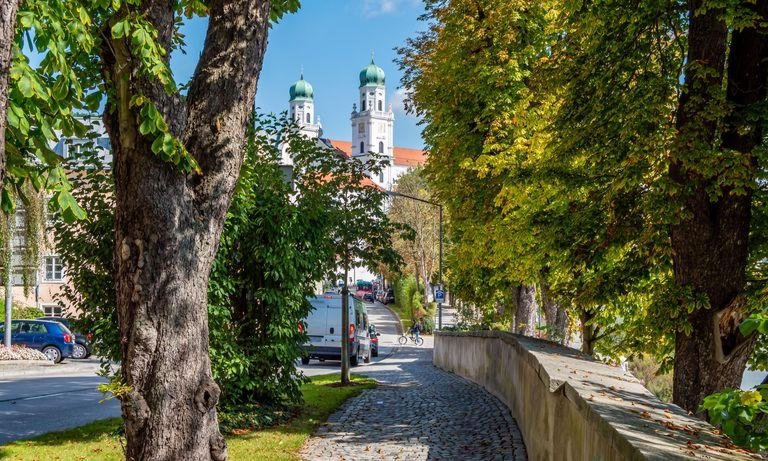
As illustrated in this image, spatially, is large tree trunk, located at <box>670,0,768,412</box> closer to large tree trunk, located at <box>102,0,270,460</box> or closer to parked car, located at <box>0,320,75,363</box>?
large tree trunk, located at <box>102,0,270,460</box>

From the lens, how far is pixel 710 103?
36.2 ft

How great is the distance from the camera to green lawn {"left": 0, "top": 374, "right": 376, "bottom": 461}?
32.6 feet

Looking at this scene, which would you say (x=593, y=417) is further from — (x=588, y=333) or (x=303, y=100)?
(x=303, y=100)

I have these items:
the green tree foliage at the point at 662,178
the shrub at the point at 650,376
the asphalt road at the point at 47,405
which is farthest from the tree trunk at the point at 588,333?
the asphalt road at the point at 47,405

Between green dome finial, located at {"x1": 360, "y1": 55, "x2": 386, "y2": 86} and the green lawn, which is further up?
green dome finial, located at {"x1": 360, "y1": 55, "x2": 386, "y2": 86}

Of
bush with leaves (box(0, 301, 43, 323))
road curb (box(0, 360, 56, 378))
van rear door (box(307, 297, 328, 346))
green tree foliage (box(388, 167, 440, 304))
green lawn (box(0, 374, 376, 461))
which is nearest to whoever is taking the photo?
green lawn (box(0, 374, 376, 461))

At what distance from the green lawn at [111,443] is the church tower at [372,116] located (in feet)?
521

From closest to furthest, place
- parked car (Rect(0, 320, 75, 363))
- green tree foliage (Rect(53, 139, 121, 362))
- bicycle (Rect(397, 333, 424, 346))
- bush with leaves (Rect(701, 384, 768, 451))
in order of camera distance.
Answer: bush with leaves (Rect(701, 384, 768, 451)) < green tree foliage (Rect(53, 139, 121, 362)) < parked car (Rect(0, 320, 75, 363)) < bicycle (Rect(397, 333, 424, 346))

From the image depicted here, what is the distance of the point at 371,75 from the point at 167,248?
553 ft

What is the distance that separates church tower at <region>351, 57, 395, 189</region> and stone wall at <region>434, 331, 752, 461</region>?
162 metres

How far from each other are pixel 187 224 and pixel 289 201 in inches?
266

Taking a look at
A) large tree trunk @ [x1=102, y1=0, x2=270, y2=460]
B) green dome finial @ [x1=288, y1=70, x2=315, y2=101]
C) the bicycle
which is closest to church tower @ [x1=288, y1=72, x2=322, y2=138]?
green dome finial @ [x1=288, y1=70, x2=315, y2=101]

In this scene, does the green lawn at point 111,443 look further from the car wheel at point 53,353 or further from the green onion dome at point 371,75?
the green onion dome at point 371,75

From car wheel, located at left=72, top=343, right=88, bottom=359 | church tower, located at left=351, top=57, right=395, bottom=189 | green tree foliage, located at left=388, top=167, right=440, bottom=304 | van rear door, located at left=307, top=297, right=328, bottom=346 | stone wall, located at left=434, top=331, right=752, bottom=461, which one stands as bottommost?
car wheel, located at left=72, top=343, right=88, bottom=359
